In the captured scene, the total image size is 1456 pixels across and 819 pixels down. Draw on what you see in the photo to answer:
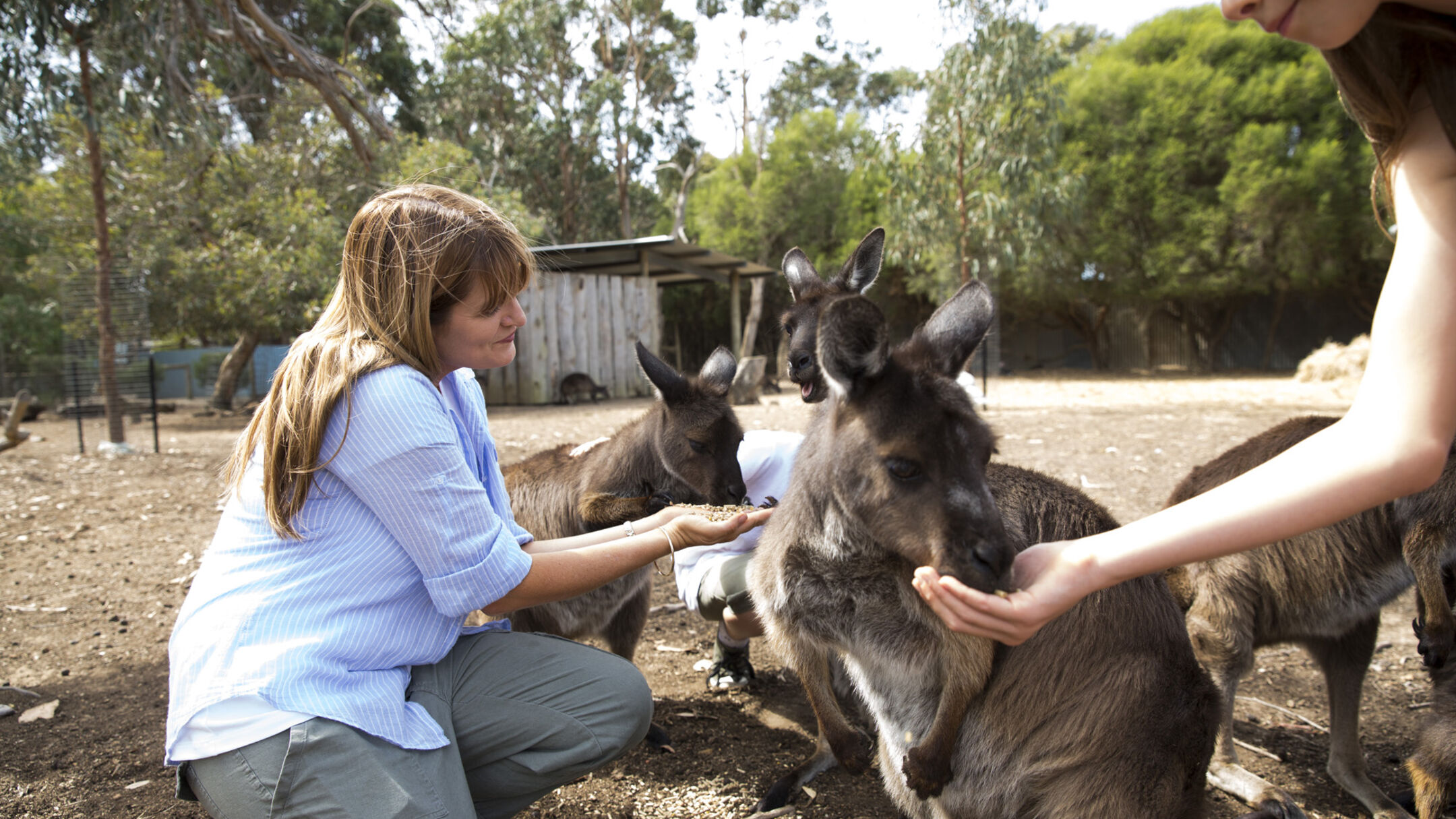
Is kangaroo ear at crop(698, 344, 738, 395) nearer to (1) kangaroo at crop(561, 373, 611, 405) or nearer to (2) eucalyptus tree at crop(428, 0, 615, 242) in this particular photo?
(1) kangaroo at crop(561, 373, 611, 405)

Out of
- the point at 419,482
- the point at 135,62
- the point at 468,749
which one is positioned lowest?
the point at 468,749

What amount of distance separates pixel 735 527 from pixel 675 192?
97.0 feet

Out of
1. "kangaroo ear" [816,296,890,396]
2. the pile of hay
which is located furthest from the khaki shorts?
the pile of hay

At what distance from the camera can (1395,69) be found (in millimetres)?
1255

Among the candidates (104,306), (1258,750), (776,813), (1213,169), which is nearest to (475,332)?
(776,813)

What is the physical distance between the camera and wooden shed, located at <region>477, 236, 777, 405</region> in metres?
15.8

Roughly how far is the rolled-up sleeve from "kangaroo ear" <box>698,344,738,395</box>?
1.83 m

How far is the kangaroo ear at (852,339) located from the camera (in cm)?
166

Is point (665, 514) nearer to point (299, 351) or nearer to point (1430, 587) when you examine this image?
point (299, 351)

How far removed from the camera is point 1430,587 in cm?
250

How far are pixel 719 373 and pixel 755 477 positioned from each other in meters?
0.47

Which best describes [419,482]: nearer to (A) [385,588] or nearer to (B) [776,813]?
(A) [385,588]

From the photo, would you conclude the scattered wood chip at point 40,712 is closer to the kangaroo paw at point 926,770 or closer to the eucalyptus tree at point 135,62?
the kangaroo paw at point 926,770

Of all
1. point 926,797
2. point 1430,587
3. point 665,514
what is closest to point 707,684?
point 665,514
